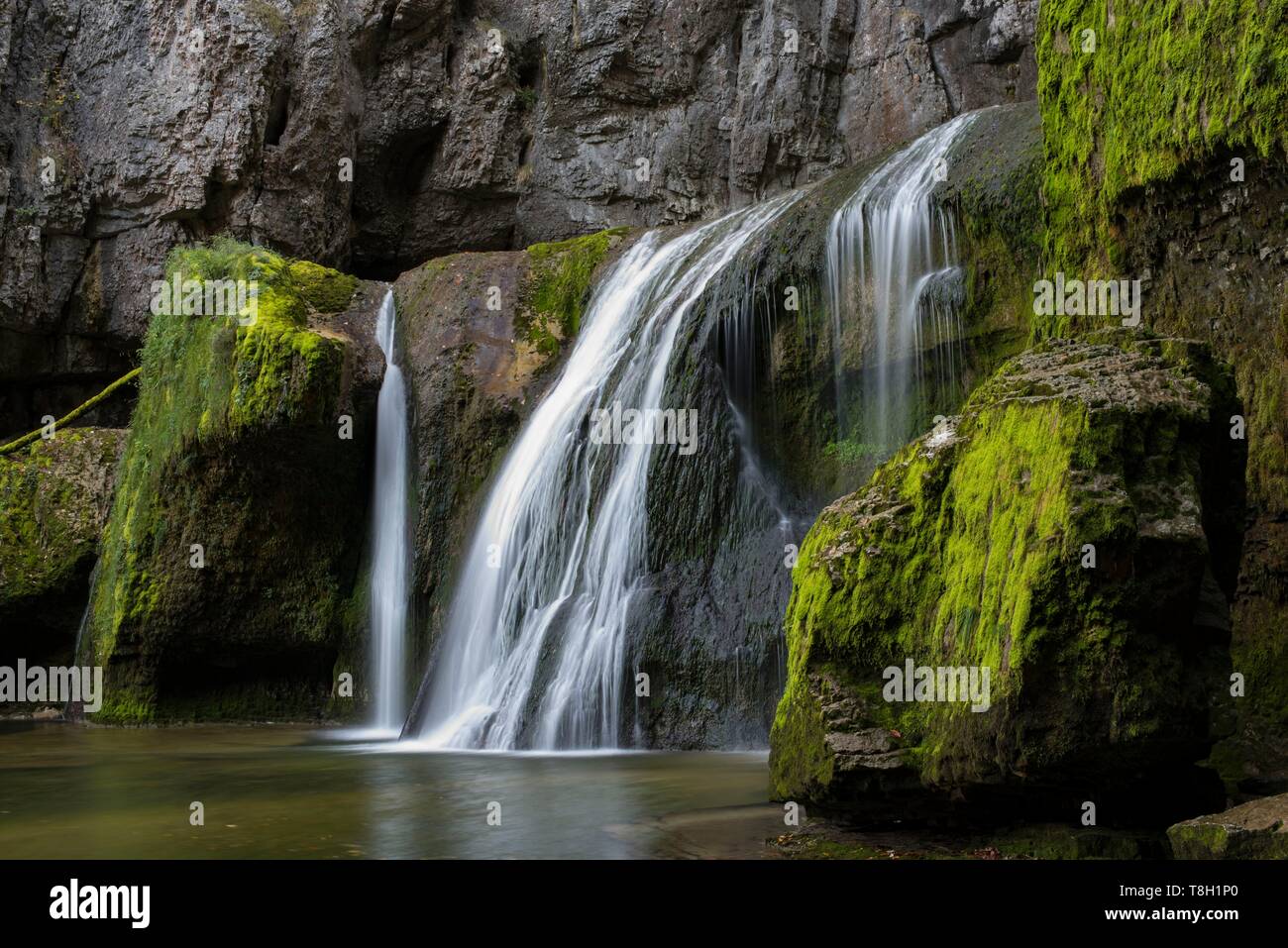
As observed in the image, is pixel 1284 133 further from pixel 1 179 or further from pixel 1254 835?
pixel 1 179

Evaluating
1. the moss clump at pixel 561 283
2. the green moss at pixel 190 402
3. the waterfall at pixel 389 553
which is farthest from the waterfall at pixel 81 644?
the moss clump at pixel 561 283

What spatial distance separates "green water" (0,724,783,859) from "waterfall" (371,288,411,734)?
2.70 m

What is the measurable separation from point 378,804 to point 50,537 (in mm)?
9766

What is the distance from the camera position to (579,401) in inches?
453

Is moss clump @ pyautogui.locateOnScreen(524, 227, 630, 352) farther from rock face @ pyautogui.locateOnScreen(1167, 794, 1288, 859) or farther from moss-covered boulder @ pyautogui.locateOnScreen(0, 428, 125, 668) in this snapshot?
rock face @ pyautogui.locateOnScreen(1167, 794, 1288, 859)

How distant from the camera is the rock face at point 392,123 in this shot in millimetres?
18500

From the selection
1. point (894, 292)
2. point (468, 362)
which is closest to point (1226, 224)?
point (894, 292)

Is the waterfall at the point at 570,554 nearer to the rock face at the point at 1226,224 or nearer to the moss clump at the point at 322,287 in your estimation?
the moss clump at the point at 322,287

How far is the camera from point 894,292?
10.3 m

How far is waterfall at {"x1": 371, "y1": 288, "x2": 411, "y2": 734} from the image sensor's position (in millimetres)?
12258

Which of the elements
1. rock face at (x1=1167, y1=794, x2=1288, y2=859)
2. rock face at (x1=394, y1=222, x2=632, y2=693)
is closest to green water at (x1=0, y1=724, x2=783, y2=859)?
rock face at (x1=1167, y1=794, x2=1288, y2=859)

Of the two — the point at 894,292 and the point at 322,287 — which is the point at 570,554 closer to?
the point at 894,292

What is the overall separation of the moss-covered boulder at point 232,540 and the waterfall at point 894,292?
5261 mm
